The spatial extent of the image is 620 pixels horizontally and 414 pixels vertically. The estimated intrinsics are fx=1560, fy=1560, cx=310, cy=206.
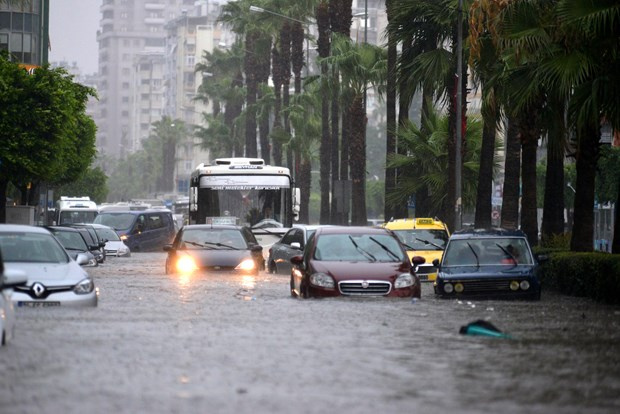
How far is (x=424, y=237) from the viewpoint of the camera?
120ft

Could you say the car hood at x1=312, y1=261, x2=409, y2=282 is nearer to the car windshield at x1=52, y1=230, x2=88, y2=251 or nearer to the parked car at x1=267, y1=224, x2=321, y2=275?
the parked car at x1=267, y1=224, x2=321, y2=275

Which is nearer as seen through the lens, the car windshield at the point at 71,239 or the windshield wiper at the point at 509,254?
the windshield wiper at the point at 509,254

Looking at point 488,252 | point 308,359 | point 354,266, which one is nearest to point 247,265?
point 488,252

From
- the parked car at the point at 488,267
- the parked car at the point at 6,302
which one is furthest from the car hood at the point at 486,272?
the parked car at the point at 6,302

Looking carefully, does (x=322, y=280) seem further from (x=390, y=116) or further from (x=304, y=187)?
(x=304, y=187)

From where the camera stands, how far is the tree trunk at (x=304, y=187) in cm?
8006

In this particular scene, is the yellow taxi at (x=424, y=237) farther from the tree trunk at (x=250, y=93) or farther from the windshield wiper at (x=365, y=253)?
the tree trunk at (x=250, y=93)

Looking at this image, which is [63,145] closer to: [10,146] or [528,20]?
[10,146]

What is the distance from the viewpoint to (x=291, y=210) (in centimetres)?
4419

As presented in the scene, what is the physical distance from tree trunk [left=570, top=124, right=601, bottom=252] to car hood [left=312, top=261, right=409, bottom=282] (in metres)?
6.38

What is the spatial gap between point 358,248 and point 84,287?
5.93 metres

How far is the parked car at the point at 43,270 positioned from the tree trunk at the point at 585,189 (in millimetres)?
11593

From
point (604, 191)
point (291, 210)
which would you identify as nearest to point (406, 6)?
point (291, 210)

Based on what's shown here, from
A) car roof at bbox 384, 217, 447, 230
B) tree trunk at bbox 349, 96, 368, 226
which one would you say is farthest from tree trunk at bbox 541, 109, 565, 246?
tree trunk at bbox 349, 96, 368, 226
